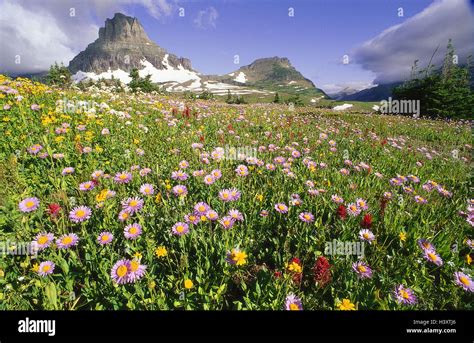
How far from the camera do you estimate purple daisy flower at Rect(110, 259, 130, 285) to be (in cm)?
200

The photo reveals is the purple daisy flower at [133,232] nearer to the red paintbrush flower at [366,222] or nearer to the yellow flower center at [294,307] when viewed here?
the yellow flower center at [294,307]

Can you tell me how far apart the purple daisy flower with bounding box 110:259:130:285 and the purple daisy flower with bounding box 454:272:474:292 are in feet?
9.80

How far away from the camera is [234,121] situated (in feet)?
28.9

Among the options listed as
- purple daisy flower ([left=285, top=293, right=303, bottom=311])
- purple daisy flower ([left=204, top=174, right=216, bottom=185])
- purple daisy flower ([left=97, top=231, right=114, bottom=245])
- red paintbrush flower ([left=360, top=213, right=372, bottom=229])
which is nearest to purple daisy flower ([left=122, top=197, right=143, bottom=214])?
purple daisy flower ([left=97, top=231, right=114, bottom=245])

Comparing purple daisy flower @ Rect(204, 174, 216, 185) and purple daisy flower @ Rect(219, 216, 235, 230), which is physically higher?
purple daisy flower @ Rect(204, 174, 216, 185)

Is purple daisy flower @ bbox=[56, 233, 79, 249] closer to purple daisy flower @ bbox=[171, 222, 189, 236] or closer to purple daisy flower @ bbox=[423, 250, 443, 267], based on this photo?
purple daisy flower @ bbox=[171, 222, 189, 236]

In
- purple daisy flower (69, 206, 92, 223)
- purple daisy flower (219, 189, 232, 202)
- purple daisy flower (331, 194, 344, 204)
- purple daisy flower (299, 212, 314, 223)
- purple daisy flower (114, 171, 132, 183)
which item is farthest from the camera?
purple daisy flower (331, 194, 344, 204)

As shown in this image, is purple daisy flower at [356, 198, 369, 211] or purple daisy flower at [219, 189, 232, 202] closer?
purple daisy flower at [219, 189, 232, 202]

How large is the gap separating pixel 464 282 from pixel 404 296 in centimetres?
67

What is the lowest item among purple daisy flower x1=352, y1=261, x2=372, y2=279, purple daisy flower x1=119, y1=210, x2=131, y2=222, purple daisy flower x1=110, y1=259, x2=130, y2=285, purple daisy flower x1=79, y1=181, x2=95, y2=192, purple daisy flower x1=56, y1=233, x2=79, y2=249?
purple daisy flower x1=352, y1=261, x2=372, y2=279

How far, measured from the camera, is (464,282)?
223cm

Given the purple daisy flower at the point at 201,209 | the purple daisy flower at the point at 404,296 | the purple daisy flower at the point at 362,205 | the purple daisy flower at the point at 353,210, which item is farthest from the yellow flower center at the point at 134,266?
the purple daisy flower at the point at 362,205
